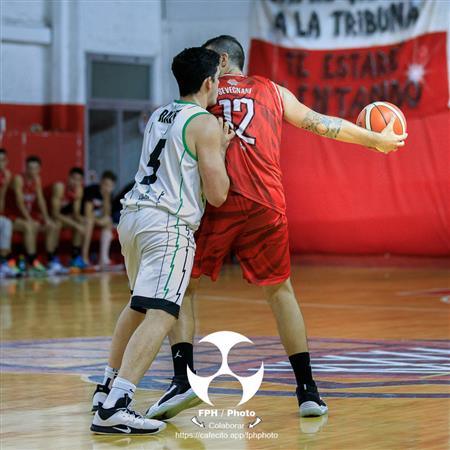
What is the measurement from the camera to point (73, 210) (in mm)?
16656

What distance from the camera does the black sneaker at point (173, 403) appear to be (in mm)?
4832

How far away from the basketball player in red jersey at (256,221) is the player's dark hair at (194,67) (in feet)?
1.13

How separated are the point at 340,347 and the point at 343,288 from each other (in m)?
5.43

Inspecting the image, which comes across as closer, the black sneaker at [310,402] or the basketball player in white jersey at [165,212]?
the basketball player in white jersey at [165,212]

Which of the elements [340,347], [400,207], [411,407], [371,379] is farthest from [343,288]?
[411,407]

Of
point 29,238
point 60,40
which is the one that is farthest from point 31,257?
point 60,40

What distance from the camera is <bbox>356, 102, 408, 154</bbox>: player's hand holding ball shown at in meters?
5.15

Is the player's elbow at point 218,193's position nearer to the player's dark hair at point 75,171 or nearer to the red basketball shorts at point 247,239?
the red basketball shorts at point 247,239

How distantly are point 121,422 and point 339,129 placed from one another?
1.69 meters

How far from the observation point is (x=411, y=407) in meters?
5.04

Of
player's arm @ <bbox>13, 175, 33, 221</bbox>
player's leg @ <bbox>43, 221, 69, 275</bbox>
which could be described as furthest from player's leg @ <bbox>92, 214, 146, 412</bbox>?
player's leg @ <bbox>43, 221, 69, 275</bbox>

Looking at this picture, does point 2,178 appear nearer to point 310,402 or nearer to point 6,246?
point 6,246

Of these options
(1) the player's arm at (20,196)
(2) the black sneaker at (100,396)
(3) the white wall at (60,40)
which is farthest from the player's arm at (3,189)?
(2) the black sneaker at (100,396)

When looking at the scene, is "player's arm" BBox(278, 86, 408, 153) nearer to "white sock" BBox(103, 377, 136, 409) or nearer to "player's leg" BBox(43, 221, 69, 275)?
"white sock" BBox(103, 377, 136, 409)
